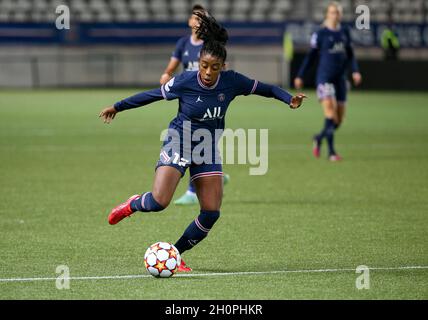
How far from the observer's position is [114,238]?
9867 millimetres

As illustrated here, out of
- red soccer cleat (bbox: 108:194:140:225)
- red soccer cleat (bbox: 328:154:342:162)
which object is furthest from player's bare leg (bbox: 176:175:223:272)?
red soccer cleat (bbox: 328:154:342:162)

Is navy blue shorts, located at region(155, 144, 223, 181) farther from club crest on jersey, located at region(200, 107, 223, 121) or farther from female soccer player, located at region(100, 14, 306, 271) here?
club crest on jersey, located at region(200, 107, 223, 121)

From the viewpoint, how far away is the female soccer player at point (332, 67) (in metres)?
17.3

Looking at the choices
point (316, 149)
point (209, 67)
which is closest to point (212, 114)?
point (209, 67)

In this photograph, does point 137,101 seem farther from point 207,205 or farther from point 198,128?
point 207,205

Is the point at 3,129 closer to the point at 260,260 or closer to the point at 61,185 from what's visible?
the point at 61,185

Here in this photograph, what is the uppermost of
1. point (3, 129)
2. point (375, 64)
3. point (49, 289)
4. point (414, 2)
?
point (414, 2)

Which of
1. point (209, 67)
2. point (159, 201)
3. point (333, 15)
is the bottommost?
point (159, 201)

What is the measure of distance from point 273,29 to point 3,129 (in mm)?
19954

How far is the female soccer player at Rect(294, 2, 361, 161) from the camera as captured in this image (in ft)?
56.8

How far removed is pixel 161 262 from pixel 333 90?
1011cm

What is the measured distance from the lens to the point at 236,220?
1109 cm

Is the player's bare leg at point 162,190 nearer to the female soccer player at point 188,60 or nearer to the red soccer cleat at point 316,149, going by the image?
the female soccer player at point 188,60

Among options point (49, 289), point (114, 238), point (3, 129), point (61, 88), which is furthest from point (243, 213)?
point (61, 88)
